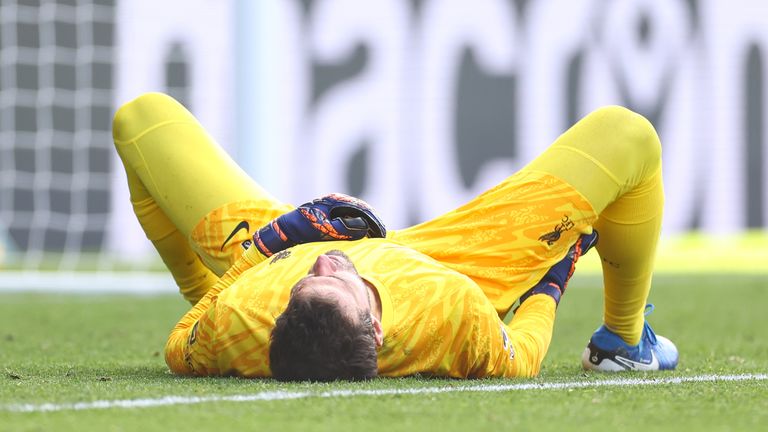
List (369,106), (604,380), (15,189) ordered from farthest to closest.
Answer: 1. (15,189)
2. (369,106)
3. (604,380)

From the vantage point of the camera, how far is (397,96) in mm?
8961

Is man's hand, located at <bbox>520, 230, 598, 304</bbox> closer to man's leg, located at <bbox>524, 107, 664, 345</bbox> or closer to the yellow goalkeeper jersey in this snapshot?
man's leg, located at <bbox>524, 107, 664, 345</bbox>

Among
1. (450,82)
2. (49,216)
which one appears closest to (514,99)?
(450,82)

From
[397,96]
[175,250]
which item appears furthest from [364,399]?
[397,96]

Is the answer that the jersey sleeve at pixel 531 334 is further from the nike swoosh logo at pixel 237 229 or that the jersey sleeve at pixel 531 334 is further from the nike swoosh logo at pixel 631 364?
the nike swoosh logo at pixel 237 229

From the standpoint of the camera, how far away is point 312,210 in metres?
2.61

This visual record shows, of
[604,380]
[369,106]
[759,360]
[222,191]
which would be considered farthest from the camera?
[369,106]

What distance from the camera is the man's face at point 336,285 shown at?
221cm

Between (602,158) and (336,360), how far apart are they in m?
0.78

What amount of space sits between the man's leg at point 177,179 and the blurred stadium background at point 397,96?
5.49 meters

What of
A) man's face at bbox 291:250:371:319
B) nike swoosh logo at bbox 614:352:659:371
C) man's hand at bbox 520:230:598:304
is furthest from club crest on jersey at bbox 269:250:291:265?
nike swoosh logo at bbox 614:352:659:371

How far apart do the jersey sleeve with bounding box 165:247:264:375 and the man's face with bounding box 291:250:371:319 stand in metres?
0.25

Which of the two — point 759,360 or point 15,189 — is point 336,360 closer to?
point 759,360

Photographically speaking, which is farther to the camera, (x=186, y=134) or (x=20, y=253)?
(x=20, y=253)
